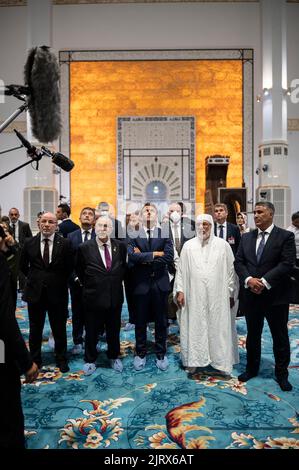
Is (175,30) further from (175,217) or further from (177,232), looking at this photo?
(177,232)

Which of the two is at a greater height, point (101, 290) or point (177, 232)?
point (177, 232)

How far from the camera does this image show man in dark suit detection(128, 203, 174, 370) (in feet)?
11.5

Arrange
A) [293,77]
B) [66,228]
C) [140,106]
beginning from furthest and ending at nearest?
[140,106] < [293,77] < [66,228]

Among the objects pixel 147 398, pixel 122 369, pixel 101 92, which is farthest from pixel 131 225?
pixel 101 92

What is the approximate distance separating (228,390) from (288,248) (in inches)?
53.8

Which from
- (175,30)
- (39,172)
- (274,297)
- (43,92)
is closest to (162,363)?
(274,297)

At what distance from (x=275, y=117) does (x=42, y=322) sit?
A: 10467 mm

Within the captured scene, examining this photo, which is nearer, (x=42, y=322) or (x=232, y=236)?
(x=42, y=322)

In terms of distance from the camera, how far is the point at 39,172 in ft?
36.4

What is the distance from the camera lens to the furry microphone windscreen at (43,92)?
6.10 ft

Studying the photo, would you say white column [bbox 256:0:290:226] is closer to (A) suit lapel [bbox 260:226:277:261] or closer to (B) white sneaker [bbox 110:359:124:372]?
(A) suit lapel [bbox 260:226:277:261]

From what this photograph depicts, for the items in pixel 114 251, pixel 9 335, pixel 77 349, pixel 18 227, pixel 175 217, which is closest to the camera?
pixel 9 335

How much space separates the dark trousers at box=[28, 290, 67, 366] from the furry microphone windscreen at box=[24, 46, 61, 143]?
6.25 ft

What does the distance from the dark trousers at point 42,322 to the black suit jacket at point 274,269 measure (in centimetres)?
184
